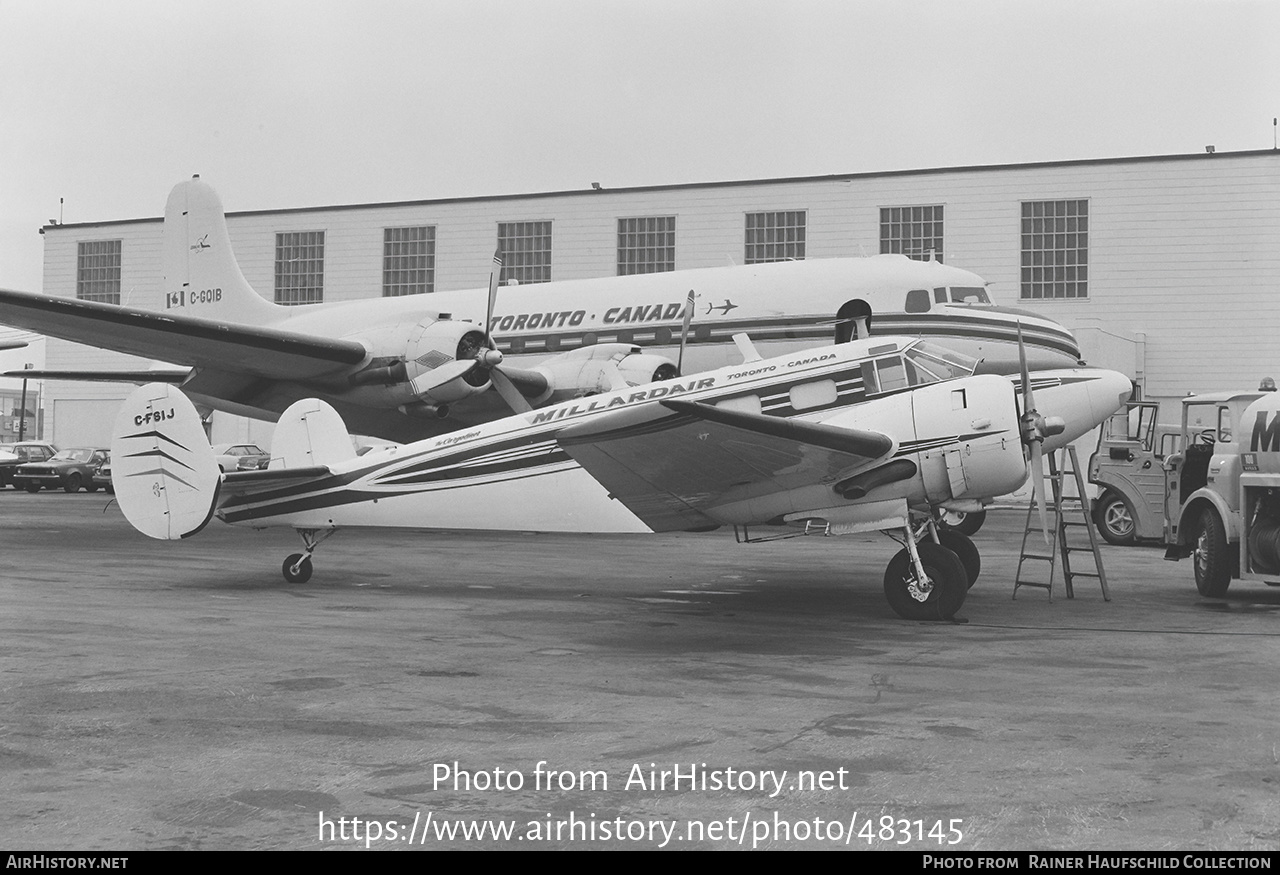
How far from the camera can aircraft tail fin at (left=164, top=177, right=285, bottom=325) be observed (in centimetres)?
2489

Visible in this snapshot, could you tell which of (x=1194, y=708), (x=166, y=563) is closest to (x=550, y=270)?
(x=166, y=563)

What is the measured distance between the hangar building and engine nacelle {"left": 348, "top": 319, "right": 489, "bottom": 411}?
67.3ft

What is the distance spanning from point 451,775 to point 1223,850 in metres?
3.36

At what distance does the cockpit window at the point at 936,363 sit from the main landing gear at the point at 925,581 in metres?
1.65

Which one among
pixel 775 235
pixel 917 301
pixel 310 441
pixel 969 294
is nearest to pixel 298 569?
pixel 310 441

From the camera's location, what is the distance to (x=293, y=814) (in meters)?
5.00

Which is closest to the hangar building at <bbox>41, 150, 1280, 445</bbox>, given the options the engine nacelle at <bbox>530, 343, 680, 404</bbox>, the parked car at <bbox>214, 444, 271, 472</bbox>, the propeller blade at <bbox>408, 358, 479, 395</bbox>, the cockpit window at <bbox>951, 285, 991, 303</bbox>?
the parked car at <bbox>214, 444, 271, 472</bbox>

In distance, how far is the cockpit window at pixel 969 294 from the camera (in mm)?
21219

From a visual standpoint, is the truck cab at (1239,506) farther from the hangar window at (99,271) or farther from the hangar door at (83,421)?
the hangar window at (99,271)

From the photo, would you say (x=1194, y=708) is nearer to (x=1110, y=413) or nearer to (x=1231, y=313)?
(x=1110, y=413)

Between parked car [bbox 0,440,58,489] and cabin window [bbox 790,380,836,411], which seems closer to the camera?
cabin window [bbox 790,380,836,411]

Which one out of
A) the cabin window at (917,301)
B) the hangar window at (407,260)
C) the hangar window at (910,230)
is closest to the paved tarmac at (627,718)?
the cabin window at (917,301)

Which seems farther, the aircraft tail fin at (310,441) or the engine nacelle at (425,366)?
the engine nacelle at (425,366)

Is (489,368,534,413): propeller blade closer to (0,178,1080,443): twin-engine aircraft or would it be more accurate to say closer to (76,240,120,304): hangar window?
(0,178,1080,443): twin-engine aircraft
